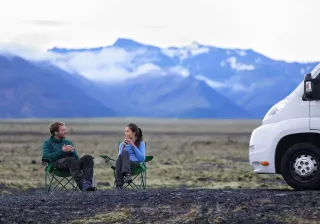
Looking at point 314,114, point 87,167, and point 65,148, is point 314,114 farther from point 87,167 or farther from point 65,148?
point 65,148

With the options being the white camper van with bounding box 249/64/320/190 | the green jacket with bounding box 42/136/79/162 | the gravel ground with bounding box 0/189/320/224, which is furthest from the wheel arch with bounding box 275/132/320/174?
the green jacket with bounding box 42/136/79/162

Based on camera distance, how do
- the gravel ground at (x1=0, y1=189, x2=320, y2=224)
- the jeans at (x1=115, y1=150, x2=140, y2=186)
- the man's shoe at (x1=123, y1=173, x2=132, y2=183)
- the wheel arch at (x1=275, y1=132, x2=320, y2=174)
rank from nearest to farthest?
1. the gravel ground at (x1=0, y1=189, x2=320, y2=224)
2. the wheel arch at (x1=275, y1=132, x2=320, y2=174)
3. the jeans at (x1=115, y1=150, x2=140, y2=186)
4. the man's shoe at (x1=123, y1=173, x2=132, y2=183)

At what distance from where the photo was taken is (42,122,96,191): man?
13.9 meters

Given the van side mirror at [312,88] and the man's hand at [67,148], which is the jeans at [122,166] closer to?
the man's hand at [67,148]

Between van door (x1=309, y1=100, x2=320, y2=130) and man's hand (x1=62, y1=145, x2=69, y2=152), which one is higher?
van door (x1=309, y1=100, x2=320, y2=130)

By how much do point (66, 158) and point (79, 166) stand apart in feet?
0.78

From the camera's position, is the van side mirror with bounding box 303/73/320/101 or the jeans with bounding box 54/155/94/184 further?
the jeans with bounding box 54/155/94/184

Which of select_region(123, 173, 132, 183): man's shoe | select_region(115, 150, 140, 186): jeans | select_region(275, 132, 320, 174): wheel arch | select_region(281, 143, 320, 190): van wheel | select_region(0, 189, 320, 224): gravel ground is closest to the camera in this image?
select_region(0, 189, 320, 224): gravel ground

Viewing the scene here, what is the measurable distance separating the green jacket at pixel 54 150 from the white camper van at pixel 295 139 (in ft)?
10.4

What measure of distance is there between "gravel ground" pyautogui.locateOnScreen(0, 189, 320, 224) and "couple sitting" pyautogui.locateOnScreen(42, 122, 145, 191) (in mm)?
1859

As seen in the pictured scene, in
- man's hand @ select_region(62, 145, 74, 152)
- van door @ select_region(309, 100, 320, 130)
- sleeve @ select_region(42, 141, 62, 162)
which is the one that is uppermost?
van door @ select_region(309, 100, 320, 130)

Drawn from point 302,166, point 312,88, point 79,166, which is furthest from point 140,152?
point 312,88

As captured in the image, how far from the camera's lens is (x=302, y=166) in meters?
12.2

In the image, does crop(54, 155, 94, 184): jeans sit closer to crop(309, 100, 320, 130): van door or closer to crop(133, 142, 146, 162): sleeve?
crop(133, 142, 146, 162): sleeve
